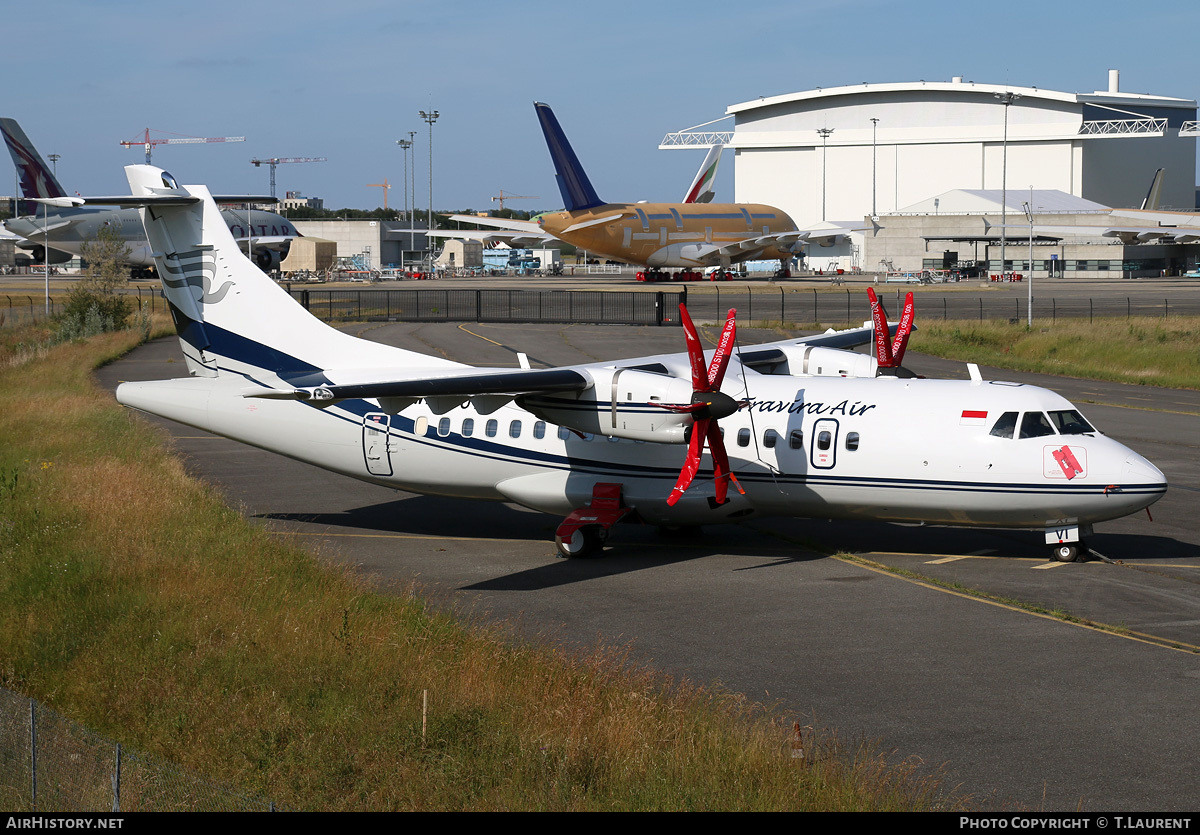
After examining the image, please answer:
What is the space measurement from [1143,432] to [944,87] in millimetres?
143725

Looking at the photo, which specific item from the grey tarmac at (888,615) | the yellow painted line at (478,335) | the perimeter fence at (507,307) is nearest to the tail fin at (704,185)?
the perimeter fence at (507,307)

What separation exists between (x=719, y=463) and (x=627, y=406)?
195 centimetres

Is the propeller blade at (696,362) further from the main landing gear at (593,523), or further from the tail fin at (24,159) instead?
the tail fin at (24,159)

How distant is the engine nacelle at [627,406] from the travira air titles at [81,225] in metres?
69.6

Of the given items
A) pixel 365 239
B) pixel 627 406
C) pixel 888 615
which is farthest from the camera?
pixel 365 239

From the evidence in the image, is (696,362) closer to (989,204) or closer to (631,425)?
(631,425)

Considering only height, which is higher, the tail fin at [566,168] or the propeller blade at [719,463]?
the tail fin at [566,168]

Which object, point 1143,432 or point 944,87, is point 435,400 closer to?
point 1143,432

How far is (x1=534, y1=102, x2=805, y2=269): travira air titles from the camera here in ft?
315

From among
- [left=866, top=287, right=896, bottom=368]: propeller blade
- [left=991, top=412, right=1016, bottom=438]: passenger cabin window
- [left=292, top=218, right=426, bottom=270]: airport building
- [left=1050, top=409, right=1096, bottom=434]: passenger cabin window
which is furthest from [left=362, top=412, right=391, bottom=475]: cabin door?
[left=292, top=218, right=426, bottom=270]: airport building

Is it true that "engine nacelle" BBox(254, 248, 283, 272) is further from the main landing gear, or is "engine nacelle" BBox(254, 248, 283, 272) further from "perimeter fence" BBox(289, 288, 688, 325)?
the main landing gear

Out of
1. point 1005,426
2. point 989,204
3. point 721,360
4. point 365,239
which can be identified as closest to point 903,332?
point 1005,426

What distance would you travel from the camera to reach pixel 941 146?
165m

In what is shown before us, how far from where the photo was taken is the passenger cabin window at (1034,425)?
20406 mm
